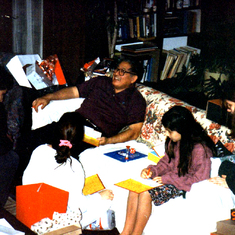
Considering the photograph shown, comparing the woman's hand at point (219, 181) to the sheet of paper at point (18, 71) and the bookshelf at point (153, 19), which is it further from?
the bookshelf at point (153, 19)

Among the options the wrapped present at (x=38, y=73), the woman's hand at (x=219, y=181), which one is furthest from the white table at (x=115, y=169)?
the wrapped present at (x=38, y=73)

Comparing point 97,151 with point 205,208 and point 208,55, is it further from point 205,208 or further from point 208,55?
point 208,55

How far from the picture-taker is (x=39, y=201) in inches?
57.4

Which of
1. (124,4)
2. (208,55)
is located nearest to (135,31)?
(124,4)

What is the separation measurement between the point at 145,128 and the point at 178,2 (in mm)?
2140

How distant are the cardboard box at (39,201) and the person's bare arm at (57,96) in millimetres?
1484

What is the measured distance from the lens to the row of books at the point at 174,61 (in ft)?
14.4

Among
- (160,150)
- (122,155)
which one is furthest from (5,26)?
(160,150)

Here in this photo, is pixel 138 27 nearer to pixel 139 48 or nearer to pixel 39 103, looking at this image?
pixel 139 48

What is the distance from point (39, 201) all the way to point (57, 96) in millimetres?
1699

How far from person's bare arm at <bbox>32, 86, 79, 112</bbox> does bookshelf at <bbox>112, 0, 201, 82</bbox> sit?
127cm

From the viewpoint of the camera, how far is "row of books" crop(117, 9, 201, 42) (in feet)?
13.8

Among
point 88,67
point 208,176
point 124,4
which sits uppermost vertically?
point 124,4

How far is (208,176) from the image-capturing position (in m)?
2.05
